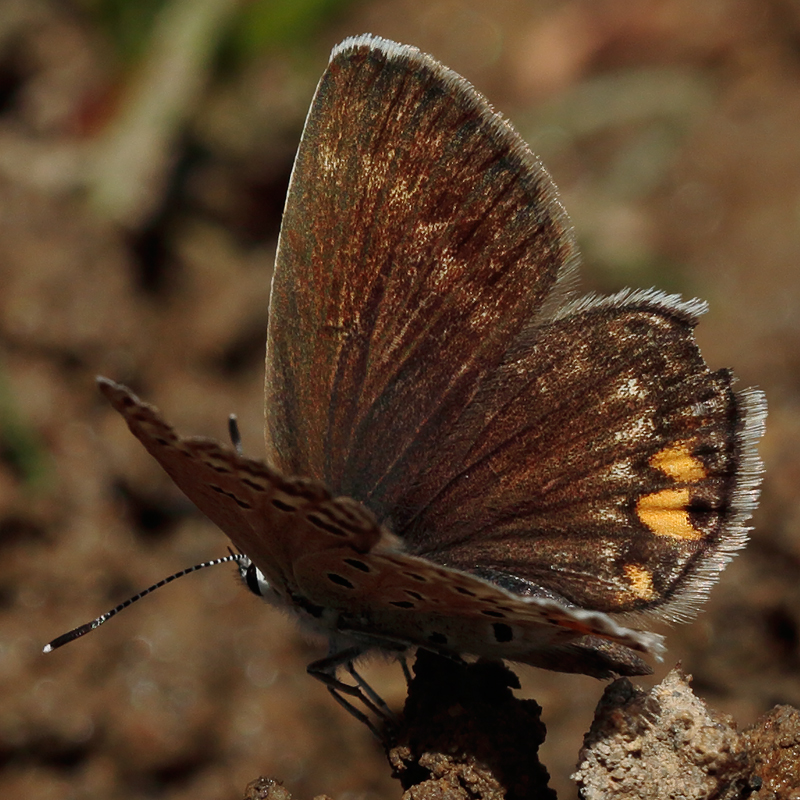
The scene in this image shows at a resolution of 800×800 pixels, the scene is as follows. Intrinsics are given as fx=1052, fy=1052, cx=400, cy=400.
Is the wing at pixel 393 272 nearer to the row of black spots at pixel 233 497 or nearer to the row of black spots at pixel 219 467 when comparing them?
the row of black spots at pixel 233 497

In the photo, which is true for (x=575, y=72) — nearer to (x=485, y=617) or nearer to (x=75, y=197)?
(x=75, y=197)

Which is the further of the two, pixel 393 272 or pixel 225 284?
pixel 225 284

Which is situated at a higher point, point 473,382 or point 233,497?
point 473,382

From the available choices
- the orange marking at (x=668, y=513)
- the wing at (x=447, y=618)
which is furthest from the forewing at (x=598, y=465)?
the wing at (x=447, y=618)

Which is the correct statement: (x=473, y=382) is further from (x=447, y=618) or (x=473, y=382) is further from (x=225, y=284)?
(x=225, y=284)

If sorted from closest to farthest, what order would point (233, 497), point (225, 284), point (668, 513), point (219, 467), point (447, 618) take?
point (219, 467) → point (233, 497) → point (447, 618) → point (668, 513) → point (225, 284)

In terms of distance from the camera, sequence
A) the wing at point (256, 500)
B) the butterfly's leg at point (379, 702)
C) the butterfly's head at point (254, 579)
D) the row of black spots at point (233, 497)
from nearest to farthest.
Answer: the wing at point (256, 500)
the row of black spots at point (233, 497)
the butterfly's leg at point (379, 702)
the butterfly's head at point (254, 579)

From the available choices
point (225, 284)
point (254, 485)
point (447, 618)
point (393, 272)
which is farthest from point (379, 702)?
point (225, 284)
